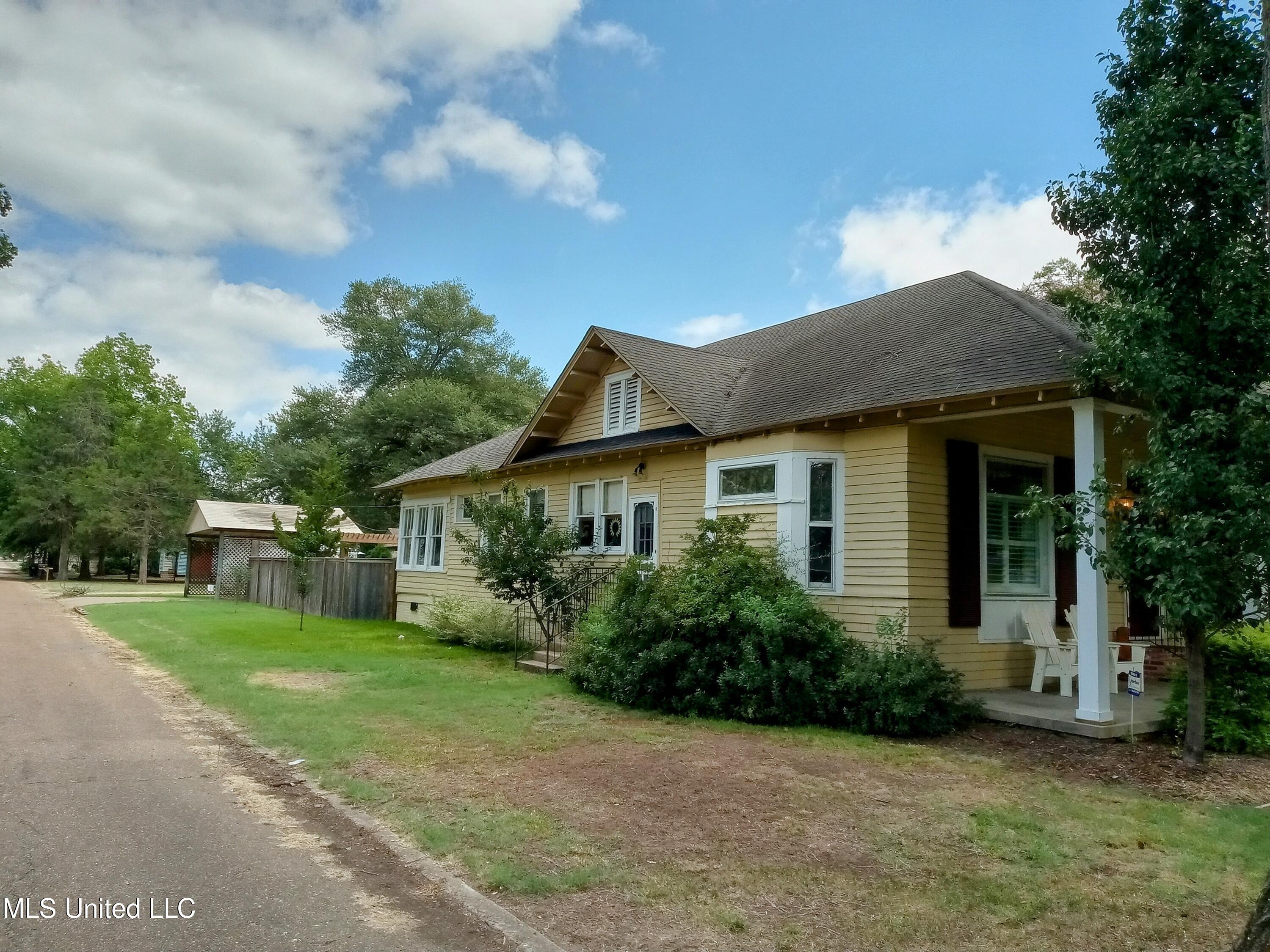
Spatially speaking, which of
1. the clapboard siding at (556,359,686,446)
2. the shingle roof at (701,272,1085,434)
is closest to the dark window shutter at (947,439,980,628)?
the shingle roof at (701,272,1085,434)

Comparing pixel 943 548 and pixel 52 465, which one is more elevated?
pixel 52 465

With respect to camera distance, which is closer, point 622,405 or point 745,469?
point 745,469

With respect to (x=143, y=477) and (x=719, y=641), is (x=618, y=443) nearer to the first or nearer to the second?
(x=719, y=641)

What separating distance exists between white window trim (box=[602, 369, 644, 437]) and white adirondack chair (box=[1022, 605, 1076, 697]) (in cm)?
692

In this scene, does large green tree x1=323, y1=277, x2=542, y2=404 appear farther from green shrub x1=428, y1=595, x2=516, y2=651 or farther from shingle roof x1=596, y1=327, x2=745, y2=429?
shingle roof x1=596, y1=327, x2=745, y2=429

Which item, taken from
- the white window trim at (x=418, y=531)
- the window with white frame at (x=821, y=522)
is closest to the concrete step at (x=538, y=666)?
the window with white frame at (x=821, y=522)

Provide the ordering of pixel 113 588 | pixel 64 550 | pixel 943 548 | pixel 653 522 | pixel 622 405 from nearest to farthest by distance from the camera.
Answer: pixel 943 548 → pixel 653 522 → pixel 622 405 → pixel 113 588 → pixel 64 550

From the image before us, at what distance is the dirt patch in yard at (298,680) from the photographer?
11188 mm

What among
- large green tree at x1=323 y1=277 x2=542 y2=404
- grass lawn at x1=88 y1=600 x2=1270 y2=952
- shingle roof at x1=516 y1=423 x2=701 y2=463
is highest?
large green tree at x1=323 y1=277 x2=542 y2=404

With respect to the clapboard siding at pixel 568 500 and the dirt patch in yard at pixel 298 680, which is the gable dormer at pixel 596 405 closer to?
the clapboard siding at pixel 568 500

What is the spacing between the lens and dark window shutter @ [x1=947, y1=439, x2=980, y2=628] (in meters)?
10.5

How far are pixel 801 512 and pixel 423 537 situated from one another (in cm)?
1356

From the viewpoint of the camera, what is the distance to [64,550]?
47.4 m

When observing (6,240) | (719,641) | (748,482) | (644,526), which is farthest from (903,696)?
(6,240)
